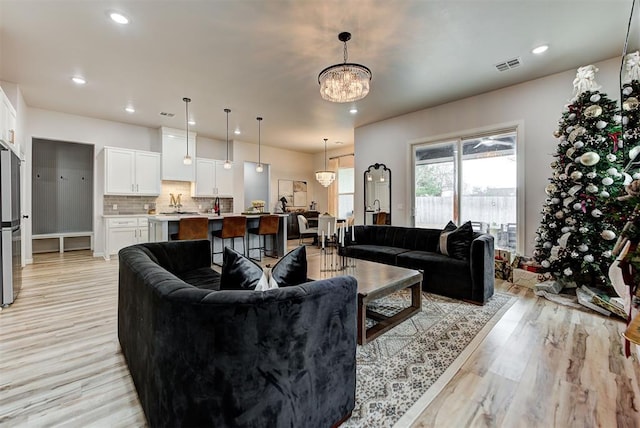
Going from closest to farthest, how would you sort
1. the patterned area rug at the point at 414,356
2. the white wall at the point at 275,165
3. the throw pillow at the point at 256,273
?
the throw pillow at the point at 256,273 < the patterned area rug at the point at 414,356 < the white wall at the point at 275,165

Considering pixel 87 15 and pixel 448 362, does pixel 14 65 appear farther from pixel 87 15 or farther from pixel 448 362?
pixel 448 362

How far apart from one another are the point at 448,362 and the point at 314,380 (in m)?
1.33

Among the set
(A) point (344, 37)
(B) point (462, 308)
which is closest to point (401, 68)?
(A) point (344, 37)

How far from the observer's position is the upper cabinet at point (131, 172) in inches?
240

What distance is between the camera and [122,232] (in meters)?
6.20

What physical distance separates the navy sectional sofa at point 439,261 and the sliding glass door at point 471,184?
1252mm

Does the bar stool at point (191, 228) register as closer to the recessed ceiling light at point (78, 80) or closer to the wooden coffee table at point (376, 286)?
the wooden coffee table at point (376, 286)

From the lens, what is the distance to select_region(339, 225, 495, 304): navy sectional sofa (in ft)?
10.7

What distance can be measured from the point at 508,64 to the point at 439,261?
2868 millimetres

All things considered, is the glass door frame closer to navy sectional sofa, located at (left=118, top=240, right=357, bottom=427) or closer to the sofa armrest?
the sofa armrest

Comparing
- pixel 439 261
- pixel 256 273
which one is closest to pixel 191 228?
pixel 256 273

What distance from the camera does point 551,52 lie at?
11.7 ft

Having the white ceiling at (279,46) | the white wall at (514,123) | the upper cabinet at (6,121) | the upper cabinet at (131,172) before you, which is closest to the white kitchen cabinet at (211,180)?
the upper cabinet at (131,172)

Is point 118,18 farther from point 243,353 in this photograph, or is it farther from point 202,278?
point 243,353
